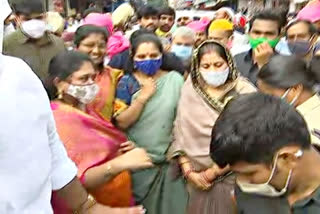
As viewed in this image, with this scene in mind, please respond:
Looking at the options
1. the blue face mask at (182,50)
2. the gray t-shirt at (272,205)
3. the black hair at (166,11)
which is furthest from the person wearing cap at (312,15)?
the gray t-shirt at (272,205)

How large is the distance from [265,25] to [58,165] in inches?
100

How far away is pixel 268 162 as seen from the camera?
1546mm

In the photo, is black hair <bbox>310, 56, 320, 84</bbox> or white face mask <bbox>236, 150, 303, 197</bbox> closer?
white face mask <bbox>236, 150, 303, 197</bbox>

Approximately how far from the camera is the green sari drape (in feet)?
10.1

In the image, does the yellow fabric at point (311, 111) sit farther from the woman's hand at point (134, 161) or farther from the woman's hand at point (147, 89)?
the woman's hand at point (147, 89)

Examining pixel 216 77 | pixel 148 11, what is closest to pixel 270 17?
pixel 216 77

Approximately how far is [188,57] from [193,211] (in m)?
1.49

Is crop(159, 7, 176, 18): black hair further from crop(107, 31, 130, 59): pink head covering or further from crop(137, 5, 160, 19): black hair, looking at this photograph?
crop(107, 31, 130, 59): pink head covering

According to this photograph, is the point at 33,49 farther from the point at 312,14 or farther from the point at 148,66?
the point at 312,14

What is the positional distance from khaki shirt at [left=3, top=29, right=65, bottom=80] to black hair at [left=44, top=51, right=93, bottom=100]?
105cm

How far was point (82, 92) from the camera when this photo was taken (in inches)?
105

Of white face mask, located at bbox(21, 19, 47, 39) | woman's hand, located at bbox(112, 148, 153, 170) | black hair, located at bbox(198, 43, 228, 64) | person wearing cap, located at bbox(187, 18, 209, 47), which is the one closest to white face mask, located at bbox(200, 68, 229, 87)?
black hair, located at bbox(198, 43, 228, 64)

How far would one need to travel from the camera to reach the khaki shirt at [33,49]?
12.6 ft

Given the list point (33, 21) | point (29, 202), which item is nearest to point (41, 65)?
point (33, 21)
